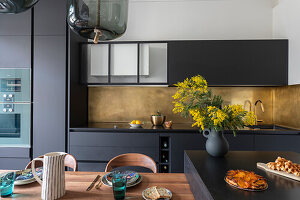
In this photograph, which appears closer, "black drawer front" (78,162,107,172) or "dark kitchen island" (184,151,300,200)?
"dark kitchen island" (184,151,300,200)

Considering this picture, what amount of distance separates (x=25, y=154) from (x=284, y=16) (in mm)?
4084

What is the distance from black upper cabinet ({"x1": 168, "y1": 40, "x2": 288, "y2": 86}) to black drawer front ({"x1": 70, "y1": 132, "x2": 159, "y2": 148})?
89cm

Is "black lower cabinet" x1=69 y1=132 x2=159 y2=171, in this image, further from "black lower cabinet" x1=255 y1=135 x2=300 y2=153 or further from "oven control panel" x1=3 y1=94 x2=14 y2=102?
"black lower cabinet" x1=255 y1=135 x2=300 y2=153

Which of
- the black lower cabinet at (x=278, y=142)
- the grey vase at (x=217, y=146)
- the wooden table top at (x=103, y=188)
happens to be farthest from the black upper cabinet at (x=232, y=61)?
A: the wooden table top at (x=103, y=188)

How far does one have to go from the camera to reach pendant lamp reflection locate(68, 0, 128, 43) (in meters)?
0.66

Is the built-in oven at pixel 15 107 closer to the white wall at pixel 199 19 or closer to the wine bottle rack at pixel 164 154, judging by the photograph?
the white wall at pixel 199 19

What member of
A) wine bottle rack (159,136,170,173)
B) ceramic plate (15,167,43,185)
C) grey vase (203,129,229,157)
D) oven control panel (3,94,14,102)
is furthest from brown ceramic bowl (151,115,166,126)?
oven control panel (3,94,14,102)

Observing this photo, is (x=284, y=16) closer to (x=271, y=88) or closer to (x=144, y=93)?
(x=271, y=88)

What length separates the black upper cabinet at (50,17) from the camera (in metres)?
2.32

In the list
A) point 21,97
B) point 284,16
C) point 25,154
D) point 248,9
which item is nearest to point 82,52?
point 21,97

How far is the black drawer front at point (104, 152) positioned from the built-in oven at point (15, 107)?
72 centimetres

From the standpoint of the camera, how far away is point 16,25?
233 cm

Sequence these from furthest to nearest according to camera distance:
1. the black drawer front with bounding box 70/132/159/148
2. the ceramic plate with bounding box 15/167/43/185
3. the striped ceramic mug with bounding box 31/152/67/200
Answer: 1. the black drawer front with bounding box 70/132/159/148
2. the ceramic plate with bounding box 15/167/43/185
3. the striped ceramic mug with bounding box 31/152/67/200

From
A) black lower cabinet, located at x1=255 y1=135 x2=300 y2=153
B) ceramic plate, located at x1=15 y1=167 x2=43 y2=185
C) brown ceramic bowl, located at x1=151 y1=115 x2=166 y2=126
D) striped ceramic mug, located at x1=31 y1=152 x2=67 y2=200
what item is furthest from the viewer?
brown ceramic bowl, located at x1=151 y1=115 x2=166 y2=126
